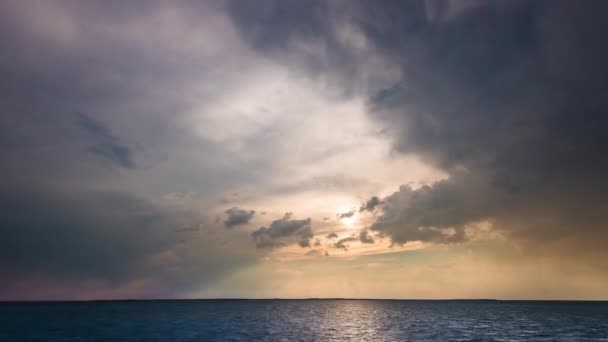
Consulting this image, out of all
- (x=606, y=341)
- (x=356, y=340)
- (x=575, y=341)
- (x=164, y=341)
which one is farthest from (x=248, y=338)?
(x=606, y=341)

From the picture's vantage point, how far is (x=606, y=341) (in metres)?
78.2

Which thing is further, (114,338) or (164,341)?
(114,338)

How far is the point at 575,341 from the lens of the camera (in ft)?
257

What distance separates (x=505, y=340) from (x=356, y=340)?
30.5 meters

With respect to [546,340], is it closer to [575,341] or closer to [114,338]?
[575,341]

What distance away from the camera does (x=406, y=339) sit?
255ft

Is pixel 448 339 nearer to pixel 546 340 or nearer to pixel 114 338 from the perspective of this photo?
pixel 546 340

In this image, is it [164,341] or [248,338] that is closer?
[164,341]

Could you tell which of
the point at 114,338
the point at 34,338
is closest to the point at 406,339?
the point at 114,338

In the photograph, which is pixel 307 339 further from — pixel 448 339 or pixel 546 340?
pixel 546 340

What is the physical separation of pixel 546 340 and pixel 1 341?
367 feet

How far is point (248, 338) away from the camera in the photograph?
79.1 meters

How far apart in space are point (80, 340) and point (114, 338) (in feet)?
20.8

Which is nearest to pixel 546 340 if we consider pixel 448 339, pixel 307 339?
pixel 448 339
